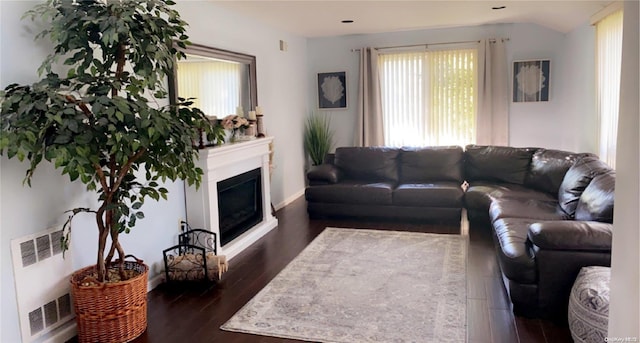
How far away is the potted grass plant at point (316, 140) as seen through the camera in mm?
6908

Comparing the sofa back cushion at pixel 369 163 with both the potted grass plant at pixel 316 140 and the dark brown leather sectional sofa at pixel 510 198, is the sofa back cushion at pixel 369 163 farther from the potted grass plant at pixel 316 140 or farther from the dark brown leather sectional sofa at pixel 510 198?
the potted grass plant at pixel 316 140

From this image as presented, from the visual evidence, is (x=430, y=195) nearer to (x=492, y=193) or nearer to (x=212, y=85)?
(x=492, y=193)

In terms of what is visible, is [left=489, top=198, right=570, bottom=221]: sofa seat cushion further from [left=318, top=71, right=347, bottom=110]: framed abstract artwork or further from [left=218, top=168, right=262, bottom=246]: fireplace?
[left=318, top=71, right=347, bottom=110]: framed abstract artwork

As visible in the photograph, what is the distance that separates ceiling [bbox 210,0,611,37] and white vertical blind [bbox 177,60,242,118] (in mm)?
624

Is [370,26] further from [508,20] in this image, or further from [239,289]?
[239,289]

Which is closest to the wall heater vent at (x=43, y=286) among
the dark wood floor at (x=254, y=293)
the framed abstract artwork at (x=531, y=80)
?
the dark wood floor at (x=254, y=293)

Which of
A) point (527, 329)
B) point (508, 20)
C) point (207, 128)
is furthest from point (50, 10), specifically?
point (508, 20)

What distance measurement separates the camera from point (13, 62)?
246 centimetres

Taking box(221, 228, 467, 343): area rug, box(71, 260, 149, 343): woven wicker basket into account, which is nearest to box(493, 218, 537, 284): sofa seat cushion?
box(221, 228, 467, 343): area rug

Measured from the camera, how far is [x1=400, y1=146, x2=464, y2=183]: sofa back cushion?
18.3ft

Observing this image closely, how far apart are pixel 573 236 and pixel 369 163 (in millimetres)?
3262

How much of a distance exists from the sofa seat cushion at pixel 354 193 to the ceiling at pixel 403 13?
6.41ft

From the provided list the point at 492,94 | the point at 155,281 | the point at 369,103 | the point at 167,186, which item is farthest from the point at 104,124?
the point at 492,94

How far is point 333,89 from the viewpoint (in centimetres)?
710
